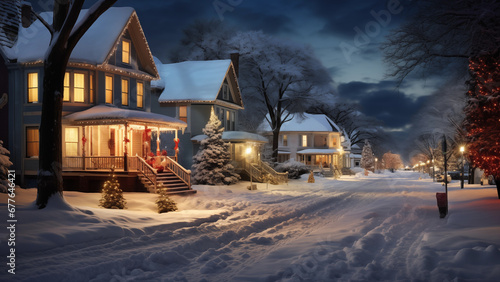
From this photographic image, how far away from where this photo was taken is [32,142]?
23.9 m

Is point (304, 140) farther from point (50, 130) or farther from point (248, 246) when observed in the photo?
point (248, 246)

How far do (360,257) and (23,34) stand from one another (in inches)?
971

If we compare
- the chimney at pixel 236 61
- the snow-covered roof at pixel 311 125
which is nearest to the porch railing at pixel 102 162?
the chimney at pixel 236 61

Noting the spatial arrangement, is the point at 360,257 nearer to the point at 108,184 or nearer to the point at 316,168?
the point at 108,184

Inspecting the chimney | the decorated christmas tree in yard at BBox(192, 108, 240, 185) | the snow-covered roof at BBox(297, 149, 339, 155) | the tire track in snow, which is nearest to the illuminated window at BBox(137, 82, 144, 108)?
the decorated christmas tree in yard at BBox(192, 108, 240, 185)

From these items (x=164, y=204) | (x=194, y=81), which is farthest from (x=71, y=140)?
(x=194, y=81)

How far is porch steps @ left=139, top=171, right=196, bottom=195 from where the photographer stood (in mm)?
22016

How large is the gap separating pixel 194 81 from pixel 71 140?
43.7 ft

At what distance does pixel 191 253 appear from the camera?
9.40m

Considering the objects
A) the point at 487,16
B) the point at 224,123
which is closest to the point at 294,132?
the point at 224,123

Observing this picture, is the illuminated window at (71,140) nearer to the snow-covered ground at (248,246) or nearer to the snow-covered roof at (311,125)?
the snow-covered ground at (248,246)

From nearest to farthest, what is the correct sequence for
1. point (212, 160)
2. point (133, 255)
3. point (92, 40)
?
point (133, 255)
point (92, 40)
point (212, 160)

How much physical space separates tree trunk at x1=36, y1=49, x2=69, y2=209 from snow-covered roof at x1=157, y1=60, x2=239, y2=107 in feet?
66.1

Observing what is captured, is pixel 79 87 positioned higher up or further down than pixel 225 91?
further down
